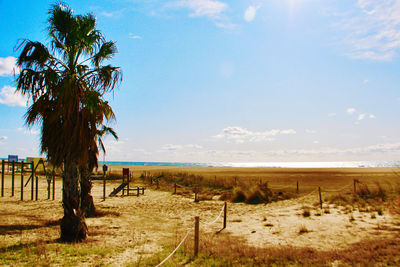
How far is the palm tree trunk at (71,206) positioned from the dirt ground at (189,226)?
1.76 feet

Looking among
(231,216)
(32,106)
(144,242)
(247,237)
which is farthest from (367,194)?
(32,106)

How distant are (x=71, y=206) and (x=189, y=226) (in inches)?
201

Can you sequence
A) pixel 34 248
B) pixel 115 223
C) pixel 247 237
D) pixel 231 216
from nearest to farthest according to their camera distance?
pixel 34 248 < pixel 247 237 < pixel 115 223 < pixel 231 216

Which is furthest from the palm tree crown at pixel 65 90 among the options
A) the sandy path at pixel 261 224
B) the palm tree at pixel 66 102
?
the sandy path at pixel 261 224

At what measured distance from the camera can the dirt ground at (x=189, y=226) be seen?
8102 millimetres

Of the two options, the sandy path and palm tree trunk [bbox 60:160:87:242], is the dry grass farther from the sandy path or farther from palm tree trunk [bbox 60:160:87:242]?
palm tree trunk [bbox 60:160:87:242]

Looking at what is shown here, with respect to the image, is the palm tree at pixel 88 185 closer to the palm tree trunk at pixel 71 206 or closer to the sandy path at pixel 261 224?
the sandy path at pixel 261 224

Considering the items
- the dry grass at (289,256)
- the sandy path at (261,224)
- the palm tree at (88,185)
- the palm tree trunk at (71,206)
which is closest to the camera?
the dry grass at (289,256)

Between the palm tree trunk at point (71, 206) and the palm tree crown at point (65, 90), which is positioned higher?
the palm tree crown at point (65, 90)

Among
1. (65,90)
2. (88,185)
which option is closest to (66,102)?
(65,90)

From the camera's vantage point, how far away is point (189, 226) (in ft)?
37.2

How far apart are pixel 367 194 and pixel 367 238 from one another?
394 inches

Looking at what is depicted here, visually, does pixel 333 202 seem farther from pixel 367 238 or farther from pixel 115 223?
pixel 115 223

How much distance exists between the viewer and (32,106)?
8133 mm
